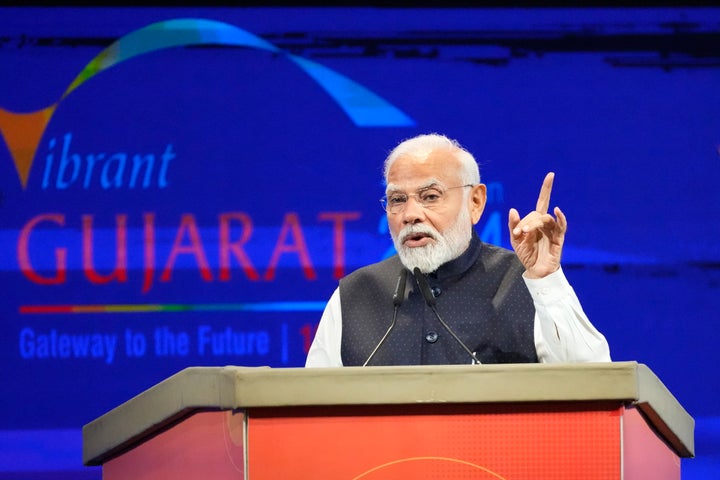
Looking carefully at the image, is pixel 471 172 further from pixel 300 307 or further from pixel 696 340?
pixel 696 340

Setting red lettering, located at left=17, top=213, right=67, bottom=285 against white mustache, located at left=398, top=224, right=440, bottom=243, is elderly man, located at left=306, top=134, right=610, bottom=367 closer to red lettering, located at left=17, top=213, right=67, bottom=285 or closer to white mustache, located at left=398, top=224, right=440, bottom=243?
white mustache, located at left=398, top=224, right=440, bottom=243

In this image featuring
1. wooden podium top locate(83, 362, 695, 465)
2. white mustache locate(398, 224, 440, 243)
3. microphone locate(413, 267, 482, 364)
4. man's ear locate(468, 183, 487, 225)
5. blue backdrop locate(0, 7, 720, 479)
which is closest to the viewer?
wooden podium top locate(83, 362, 695, 465)

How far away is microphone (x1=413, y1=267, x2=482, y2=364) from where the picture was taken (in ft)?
8.48

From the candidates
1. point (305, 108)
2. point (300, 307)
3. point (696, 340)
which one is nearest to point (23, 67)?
point (305, 108)

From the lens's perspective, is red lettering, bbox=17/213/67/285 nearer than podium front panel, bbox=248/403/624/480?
No

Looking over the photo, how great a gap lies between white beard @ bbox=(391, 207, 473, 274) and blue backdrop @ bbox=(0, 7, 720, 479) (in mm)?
1112

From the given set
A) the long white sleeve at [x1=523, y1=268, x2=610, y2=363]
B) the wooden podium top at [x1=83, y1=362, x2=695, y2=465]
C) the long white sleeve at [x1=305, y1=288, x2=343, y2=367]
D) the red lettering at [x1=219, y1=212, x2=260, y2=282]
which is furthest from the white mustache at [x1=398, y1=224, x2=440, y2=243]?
the red lettering at [x1=219, y1=212, x2=260, y2=282]

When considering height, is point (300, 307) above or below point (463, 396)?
above

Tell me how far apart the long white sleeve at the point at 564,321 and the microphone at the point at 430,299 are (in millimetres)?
242

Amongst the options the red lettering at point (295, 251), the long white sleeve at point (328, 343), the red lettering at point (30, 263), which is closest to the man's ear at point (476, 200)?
the long white sleeve at point (328, 343)

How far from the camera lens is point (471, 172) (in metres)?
2.83

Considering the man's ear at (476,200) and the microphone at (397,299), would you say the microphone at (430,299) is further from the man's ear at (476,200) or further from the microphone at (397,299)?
the man's ear at (476,200)

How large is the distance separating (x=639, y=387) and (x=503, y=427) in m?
0.22

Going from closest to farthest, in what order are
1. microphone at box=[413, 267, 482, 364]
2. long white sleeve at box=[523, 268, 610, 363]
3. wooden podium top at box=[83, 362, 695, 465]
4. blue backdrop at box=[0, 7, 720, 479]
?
wooden podium top at box=[83, 362, 695, 465] < long white sleeve at box=[523, 268, 610, 363] < microphone at box=[413, 267, 482, 364] < blue backdrop at box=[0, 7, 720, 479]
